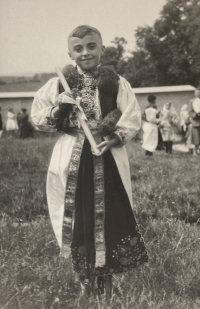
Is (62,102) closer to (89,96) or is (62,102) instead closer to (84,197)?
(89,96)

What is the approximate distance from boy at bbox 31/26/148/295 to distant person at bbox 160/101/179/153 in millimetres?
7275

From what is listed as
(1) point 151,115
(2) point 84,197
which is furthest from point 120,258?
(1) point 151,115

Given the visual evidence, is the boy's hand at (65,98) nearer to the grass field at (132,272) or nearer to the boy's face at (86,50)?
the boy's face at (86,50)

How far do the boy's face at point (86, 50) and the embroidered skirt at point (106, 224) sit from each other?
1.31 ft

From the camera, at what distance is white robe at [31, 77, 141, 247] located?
2131 mm

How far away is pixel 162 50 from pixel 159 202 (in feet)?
14.4

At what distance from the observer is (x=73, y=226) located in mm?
2164

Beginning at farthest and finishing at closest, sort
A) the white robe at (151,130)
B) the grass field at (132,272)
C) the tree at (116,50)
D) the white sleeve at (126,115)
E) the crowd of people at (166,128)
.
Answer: the white robe at (151,130), the crowd of people at (166,128), the tree at (116,50), the grass field at (132,272), the white sleeve at (126,115)

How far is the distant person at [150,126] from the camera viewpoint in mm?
8648

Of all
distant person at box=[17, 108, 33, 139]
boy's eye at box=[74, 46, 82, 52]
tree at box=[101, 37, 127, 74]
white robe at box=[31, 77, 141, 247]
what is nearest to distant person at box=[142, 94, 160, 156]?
tree at box=[101, 37, 127, 74]

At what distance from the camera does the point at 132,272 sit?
8.19ft

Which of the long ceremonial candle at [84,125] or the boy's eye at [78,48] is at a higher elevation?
the boy's eye at [78,48]

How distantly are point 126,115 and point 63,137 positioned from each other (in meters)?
0.37

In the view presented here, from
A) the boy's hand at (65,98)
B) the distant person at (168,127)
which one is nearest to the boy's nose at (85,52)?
the boy's hand at (65,98)
